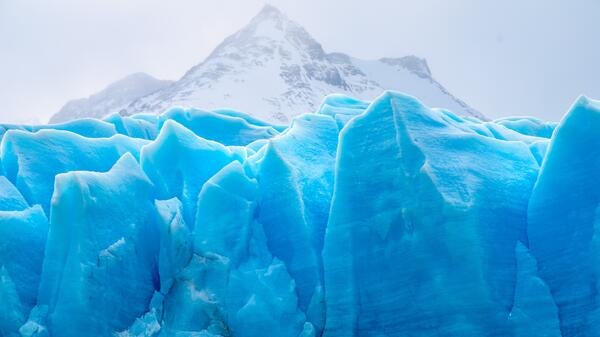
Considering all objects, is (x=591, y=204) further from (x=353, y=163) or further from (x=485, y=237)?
(x=353, y=163)

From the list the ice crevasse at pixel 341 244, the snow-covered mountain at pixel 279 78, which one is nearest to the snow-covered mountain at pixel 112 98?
the snow-covered mountain at pixel 279 78

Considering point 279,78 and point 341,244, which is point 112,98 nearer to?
point 279,78

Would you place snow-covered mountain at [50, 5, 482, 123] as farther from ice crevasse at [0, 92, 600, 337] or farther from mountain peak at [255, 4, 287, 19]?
ice crevasse at [0, 92, 600, 337]

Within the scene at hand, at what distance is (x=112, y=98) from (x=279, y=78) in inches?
1283

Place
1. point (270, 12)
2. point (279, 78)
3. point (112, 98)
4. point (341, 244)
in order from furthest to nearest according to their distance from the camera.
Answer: point (270, 12) < point (279, 78) < point (112, 98) < point (341, 244)

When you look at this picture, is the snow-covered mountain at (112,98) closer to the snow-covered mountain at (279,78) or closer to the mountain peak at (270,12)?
the snow-covered mountain at (279,78)

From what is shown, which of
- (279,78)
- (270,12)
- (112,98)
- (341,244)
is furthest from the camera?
(270,12)

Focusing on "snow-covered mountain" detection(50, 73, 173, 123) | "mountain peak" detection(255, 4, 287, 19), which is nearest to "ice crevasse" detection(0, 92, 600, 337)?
"snow-covered mountain" detection(50, 73, 173, 123)

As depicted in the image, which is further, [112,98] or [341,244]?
[112,98]

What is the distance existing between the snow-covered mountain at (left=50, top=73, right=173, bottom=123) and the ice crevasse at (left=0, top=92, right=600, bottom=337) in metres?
102

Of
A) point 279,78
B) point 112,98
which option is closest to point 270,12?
point 279,78

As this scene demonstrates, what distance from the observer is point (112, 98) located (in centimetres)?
11319

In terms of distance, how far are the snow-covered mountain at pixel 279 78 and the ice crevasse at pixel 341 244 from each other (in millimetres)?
87762

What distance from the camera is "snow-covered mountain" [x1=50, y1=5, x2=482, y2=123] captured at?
104375mm
